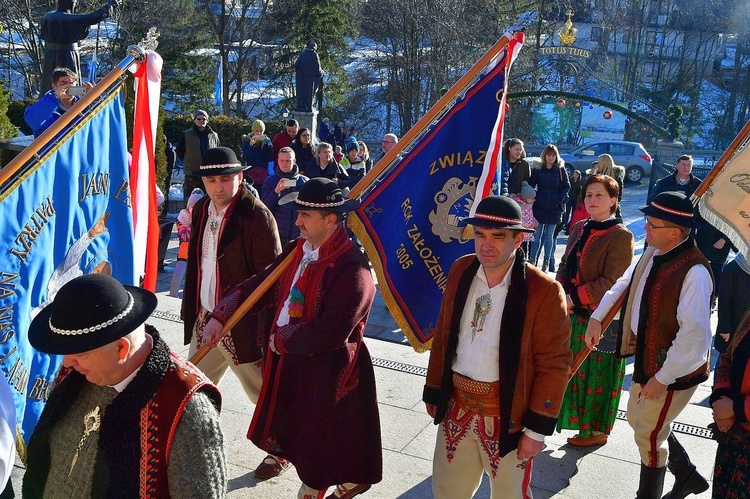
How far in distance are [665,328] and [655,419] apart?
1.70 ft

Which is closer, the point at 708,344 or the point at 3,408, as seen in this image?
the point at 3,408

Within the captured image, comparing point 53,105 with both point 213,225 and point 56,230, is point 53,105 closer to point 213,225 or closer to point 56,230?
point 213,225

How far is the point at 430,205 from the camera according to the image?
4852 mm

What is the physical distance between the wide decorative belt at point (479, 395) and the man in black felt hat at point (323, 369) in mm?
651

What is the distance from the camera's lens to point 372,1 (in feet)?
111

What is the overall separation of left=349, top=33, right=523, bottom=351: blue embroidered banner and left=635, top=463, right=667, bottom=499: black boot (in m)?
1.48

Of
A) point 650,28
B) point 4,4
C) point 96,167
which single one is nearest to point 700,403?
point 96,167

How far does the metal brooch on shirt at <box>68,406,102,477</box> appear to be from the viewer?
248cm

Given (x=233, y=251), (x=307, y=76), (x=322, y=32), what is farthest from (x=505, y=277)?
(x=322, y=32)

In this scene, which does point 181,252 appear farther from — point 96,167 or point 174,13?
point 174,13

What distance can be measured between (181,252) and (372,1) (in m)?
27.6

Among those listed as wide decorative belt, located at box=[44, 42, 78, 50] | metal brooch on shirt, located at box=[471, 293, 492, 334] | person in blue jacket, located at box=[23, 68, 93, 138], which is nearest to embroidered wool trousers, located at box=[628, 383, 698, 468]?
metal brooch on shirt, located at box=[471, 293, 492, 334]

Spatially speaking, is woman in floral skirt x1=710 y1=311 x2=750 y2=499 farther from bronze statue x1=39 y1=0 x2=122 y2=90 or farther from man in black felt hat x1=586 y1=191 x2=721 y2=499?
bronze statue x1=39 y1=0 x2=122 y2=90

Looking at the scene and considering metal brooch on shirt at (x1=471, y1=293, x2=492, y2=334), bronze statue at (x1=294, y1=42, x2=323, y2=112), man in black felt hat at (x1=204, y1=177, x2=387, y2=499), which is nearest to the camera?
metal brooch on shirt at (x1=471, y1=293, x2=492, y2=334)
